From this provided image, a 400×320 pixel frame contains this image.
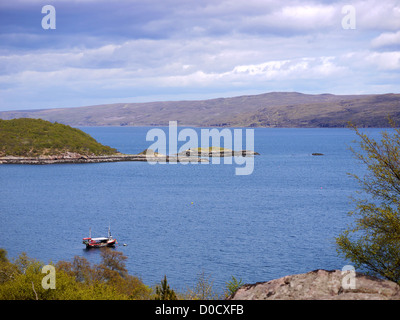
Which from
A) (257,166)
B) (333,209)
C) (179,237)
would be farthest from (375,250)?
(257,166)

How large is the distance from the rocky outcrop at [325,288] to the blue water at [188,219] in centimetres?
1442

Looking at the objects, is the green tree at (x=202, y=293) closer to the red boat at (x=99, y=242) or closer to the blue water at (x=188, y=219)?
the blue water at (x=188, y=219)

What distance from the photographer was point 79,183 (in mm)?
122062

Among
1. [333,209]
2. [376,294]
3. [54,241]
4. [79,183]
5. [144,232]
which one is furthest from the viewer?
[79,183]

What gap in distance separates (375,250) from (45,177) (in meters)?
126

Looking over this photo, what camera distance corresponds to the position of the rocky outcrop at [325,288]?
1278cm

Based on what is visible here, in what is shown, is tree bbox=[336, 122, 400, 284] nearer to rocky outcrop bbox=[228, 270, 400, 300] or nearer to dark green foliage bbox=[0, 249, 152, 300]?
rocky outcrop bbox=[228, 270, 400, 300]

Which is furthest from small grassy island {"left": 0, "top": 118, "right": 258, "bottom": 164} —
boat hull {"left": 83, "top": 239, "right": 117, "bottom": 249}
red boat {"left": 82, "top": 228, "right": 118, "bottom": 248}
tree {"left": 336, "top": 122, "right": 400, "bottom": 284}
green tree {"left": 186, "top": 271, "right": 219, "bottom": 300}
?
tree {"left": 336, "top": 122, "right": 400, "bottom": 284}

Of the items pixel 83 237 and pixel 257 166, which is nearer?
pixel 83 237

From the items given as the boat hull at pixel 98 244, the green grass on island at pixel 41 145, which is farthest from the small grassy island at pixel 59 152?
the boat hull at pixel 98 244

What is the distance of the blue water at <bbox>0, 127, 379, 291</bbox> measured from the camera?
50875 millimetres

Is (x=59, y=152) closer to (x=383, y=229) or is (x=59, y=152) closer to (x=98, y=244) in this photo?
(x=98, y=244)
